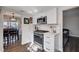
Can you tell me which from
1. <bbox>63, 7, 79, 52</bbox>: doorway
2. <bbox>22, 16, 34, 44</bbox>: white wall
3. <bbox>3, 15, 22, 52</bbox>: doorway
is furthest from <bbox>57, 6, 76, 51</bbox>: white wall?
<bbox>3, 15, 22, 52</bbox>: doorway

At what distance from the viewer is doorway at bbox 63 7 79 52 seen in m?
1.18

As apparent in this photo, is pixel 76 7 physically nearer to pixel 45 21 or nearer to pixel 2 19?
pixel 45 21

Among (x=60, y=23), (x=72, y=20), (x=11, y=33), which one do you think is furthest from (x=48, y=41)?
(x=11, y=33)

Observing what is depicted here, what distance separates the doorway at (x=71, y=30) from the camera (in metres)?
1.18

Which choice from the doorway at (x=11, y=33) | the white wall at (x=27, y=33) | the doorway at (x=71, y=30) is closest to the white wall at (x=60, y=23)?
the doorway at (x=71, y=30)

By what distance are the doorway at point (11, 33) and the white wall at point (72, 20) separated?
2.56 ft

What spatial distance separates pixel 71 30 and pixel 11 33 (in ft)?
3.23

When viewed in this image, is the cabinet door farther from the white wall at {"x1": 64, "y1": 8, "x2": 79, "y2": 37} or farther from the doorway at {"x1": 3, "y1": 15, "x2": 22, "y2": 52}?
the doorway at {"x1": 3, "y1": 15, "x2": 22, "y2": 52}

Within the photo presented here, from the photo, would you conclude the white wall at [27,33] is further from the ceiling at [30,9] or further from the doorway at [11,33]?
the ceiling at [30,9]

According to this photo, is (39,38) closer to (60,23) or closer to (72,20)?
(60,23)

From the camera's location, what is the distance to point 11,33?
125cm

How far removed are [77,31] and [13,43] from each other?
1.04 metres

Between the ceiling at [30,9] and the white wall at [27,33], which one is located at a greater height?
the ceiling at [30,9]
